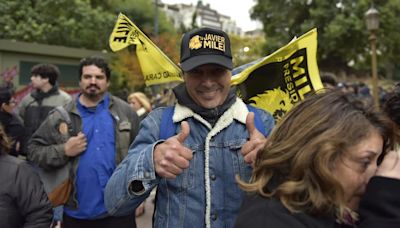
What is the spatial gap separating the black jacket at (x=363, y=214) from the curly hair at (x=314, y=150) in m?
0.03

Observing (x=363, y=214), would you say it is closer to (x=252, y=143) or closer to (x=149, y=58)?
(x=252, y=143)

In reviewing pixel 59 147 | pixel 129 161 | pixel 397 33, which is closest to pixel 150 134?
pixel 129 161

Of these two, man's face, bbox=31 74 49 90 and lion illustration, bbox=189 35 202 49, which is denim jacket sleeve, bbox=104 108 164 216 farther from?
man's face, bbox=31 74 49 90

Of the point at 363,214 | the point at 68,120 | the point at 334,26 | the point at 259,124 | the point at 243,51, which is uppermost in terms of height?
the point at 334,26

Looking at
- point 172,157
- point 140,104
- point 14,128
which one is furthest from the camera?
point 140,104

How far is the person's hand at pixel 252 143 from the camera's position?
1.78 metres

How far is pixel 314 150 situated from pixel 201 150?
0.74 m

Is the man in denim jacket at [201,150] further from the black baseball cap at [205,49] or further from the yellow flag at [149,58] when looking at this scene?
the yellow flag at [149,58]

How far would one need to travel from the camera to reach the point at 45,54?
52.4ft

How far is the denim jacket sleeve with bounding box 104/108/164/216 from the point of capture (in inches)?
69.2

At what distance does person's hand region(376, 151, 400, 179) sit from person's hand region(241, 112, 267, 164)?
0.53 metres

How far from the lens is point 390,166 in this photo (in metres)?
1.28

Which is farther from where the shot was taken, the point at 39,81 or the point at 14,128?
the point at 39,81

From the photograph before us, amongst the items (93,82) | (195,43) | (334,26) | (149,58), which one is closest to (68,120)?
(93,82)
